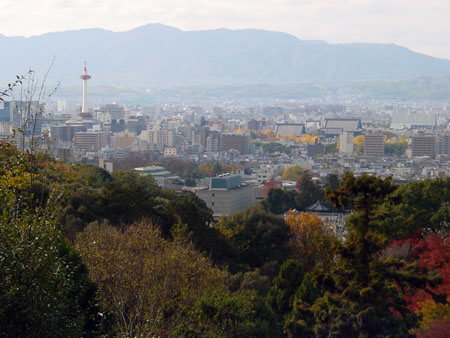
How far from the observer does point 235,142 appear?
73.2 m

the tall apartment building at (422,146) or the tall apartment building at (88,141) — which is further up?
the tall apartment building at (422,146)

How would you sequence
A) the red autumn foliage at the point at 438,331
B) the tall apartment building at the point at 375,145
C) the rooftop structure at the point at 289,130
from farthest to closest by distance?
the rooftop structure at the point at 289,130 < the tall apartment building at the point at 375,145 < the red autumn foliage at the point at 438,331

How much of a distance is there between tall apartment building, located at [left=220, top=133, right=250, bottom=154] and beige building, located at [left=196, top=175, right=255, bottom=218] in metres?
38.4

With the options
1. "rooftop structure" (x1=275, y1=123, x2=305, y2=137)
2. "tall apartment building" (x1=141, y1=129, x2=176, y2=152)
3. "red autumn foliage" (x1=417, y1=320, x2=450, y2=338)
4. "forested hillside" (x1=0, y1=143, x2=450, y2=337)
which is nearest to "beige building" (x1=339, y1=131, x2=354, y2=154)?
"tall apartment building" (x1=141, y1=129, x2=176, y2=152)

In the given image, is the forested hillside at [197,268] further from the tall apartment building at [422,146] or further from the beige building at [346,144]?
the beige building at [346,144]

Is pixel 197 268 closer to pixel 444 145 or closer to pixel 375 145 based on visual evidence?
pixel 375 145

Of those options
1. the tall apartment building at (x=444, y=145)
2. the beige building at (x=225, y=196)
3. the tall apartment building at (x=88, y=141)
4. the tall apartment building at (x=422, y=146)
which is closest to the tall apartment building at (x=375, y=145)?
the tall apartment building at (x=422, y=146)

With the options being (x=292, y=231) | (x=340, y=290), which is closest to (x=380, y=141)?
(x=292, y=231)

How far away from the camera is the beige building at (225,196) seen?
31031 millimetres

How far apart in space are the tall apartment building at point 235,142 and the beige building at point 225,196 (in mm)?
38380

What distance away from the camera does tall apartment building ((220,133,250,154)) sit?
237 ft

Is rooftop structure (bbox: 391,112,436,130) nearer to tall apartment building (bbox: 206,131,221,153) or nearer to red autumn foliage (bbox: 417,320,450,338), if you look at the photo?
tall apartment building (bbox: 206,131,221,153)

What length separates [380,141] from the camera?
69375mm

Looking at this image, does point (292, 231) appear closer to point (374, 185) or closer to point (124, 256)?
point (374, 185)
